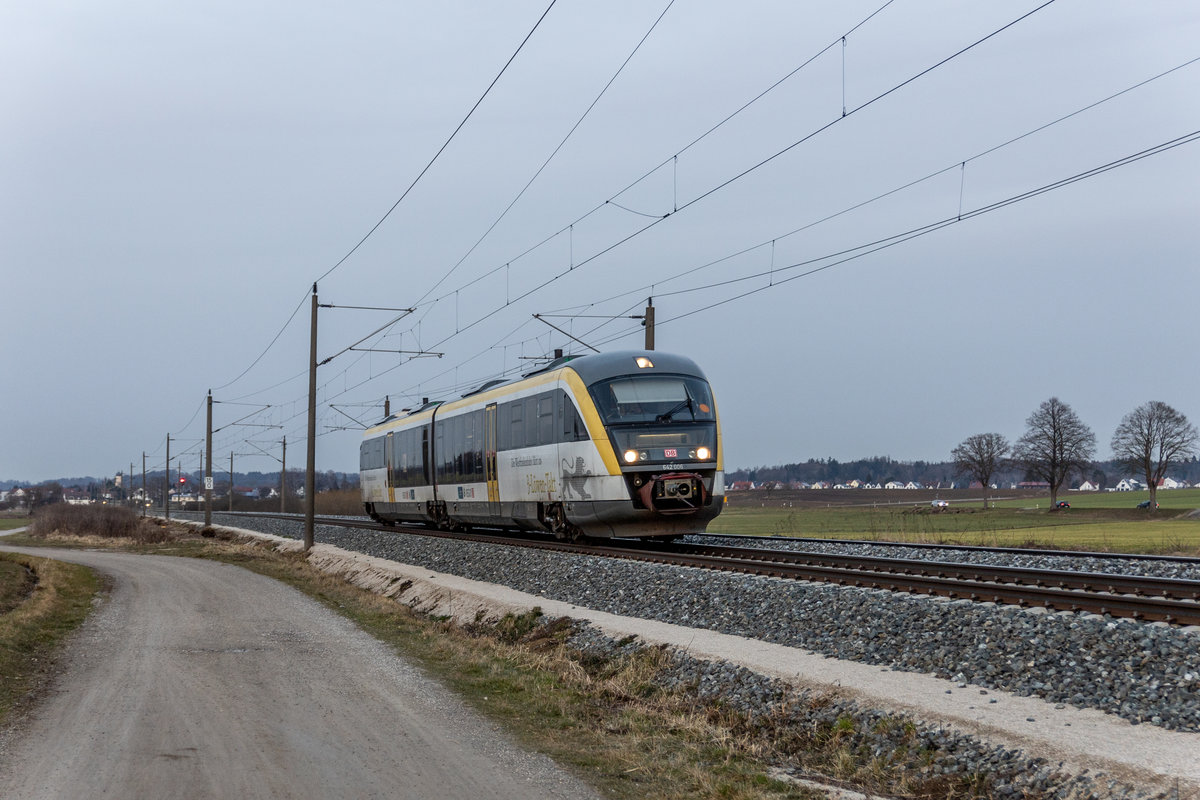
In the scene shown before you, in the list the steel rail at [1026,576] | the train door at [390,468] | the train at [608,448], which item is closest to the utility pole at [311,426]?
the train door at [390,468]

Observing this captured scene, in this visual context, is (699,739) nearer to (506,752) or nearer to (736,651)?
(506,752)

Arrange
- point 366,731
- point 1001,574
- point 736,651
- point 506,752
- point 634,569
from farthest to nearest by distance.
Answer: point 634,569
point 1001,574
point 736,651
point 366,731
point 506,752

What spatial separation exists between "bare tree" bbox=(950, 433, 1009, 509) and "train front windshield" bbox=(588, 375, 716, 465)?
85.8m


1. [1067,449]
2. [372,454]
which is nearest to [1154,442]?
[1067,449]

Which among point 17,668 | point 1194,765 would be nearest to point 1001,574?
point 1194,765

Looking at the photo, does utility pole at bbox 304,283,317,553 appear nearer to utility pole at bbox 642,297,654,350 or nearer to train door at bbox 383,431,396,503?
train door at bbox 383,431,396,503

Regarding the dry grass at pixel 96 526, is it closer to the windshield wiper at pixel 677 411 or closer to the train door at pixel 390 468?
the train door at pixel 390 468

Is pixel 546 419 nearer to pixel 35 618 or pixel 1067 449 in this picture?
pixel 35 618

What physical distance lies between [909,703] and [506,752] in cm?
340

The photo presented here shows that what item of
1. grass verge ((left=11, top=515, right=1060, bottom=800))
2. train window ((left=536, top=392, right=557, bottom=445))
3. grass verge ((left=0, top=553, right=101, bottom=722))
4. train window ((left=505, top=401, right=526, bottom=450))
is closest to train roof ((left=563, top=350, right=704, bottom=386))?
train window ((left=536, top=392, right=557, bottom=445))

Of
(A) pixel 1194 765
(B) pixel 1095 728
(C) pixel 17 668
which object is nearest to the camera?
(A) pixel 1194 765

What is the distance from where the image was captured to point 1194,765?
23.0ft

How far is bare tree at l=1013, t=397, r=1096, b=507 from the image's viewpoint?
9231 cm

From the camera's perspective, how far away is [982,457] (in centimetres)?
10300
